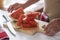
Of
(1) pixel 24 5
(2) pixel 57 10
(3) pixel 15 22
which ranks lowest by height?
(3) pixel 15 22

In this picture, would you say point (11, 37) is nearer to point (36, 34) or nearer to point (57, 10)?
point (36, 34)

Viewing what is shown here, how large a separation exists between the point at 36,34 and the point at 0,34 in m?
0.21

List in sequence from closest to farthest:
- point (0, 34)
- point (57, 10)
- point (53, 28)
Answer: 1. point (0, 34)
2. point (53, 28)
3. point (57, 10)

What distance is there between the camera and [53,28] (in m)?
0.75

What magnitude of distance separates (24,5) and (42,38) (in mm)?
458

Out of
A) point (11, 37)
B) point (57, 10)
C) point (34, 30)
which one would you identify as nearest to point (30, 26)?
point (34, 30)

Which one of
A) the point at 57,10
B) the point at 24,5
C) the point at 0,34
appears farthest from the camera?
the point at 24,5

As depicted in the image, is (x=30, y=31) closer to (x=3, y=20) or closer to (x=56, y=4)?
(x=3, y=20)

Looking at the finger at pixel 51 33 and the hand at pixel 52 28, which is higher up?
the hand at pixel 52 28

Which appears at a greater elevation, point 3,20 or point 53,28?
point 3,20

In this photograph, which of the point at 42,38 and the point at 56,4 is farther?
the point at 56,4

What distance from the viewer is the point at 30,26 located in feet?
2.59

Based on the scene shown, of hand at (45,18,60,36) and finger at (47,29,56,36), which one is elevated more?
hand at (45,18,60,36)

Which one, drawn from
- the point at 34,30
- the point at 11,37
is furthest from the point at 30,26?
the point at 11,37
